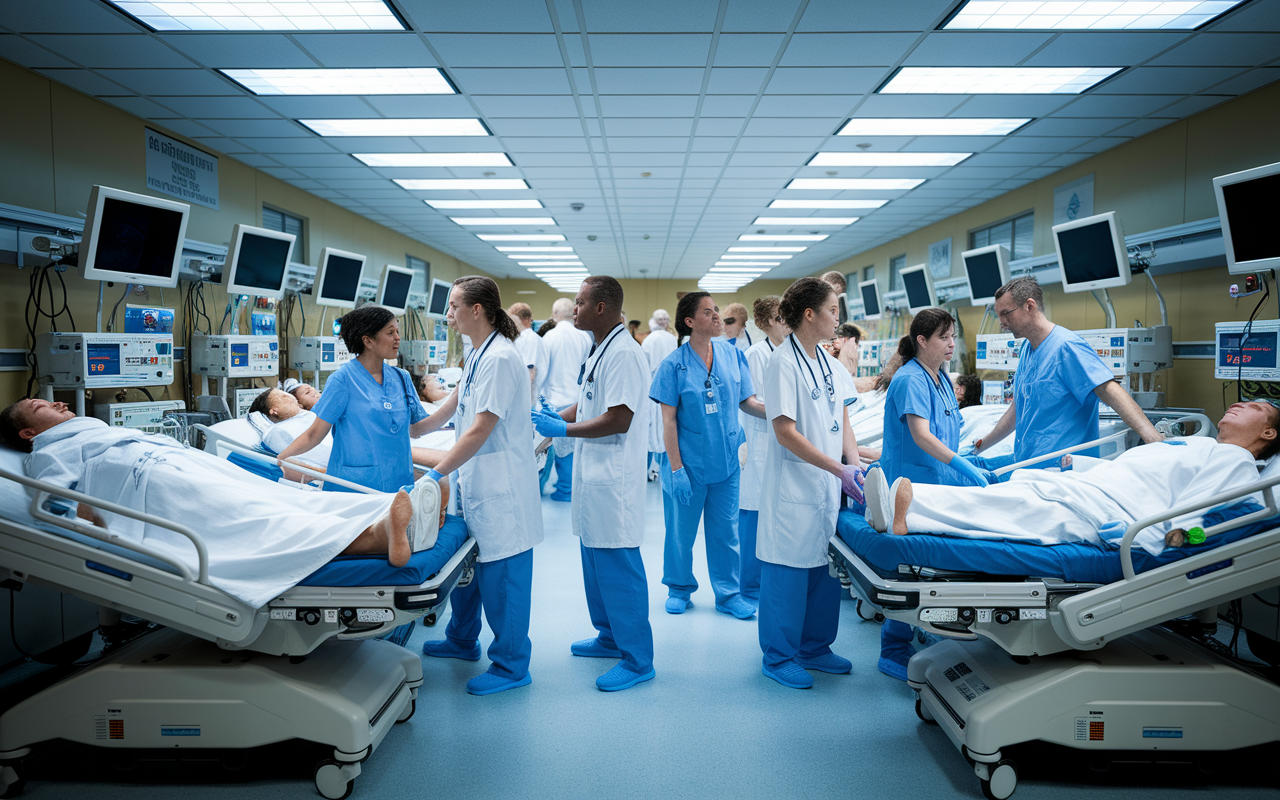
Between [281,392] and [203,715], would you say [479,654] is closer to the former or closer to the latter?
[203,715]

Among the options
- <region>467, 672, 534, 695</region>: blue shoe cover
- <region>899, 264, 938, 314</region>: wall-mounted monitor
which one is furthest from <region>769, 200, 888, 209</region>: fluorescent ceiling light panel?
<region>467, 672, 534, 695</region>: blue shoe cover

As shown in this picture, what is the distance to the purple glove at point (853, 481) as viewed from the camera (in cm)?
263

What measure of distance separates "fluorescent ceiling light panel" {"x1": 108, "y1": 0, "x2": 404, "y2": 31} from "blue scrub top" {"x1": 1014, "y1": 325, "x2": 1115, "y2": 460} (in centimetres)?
355

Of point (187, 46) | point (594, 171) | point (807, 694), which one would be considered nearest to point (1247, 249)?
point (807, 694)

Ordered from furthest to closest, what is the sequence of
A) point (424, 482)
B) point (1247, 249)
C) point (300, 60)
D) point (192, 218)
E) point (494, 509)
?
point (192, 218)
point (300, 60)
point (1247, 249)
point (494, 509)
point (424, 482)

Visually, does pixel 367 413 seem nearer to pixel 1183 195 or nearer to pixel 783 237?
pixel 1183 195

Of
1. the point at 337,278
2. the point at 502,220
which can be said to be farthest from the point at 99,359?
the point at 502,220

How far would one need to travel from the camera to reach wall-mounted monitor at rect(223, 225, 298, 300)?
5.27 metres

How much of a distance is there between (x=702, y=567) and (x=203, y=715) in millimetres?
3092

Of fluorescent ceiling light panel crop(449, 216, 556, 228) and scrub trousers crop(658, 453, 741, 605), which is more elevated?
fluorescent ceiling light panel crop(449, 216, 556, 228)

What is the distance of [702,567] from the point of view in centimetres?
468

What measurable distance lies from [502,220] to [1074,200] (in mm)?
6319

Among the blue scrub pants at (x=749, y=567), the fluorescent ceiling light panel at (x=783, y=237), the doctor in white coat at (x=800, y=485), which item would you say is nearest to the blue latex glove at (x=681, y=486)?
the blue scrub pants at (x=749, y=567)

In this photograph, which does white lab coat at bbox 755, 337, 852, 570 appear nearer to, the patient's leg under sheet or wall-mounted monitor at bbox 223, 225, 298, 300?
the patient's leg under sheet
